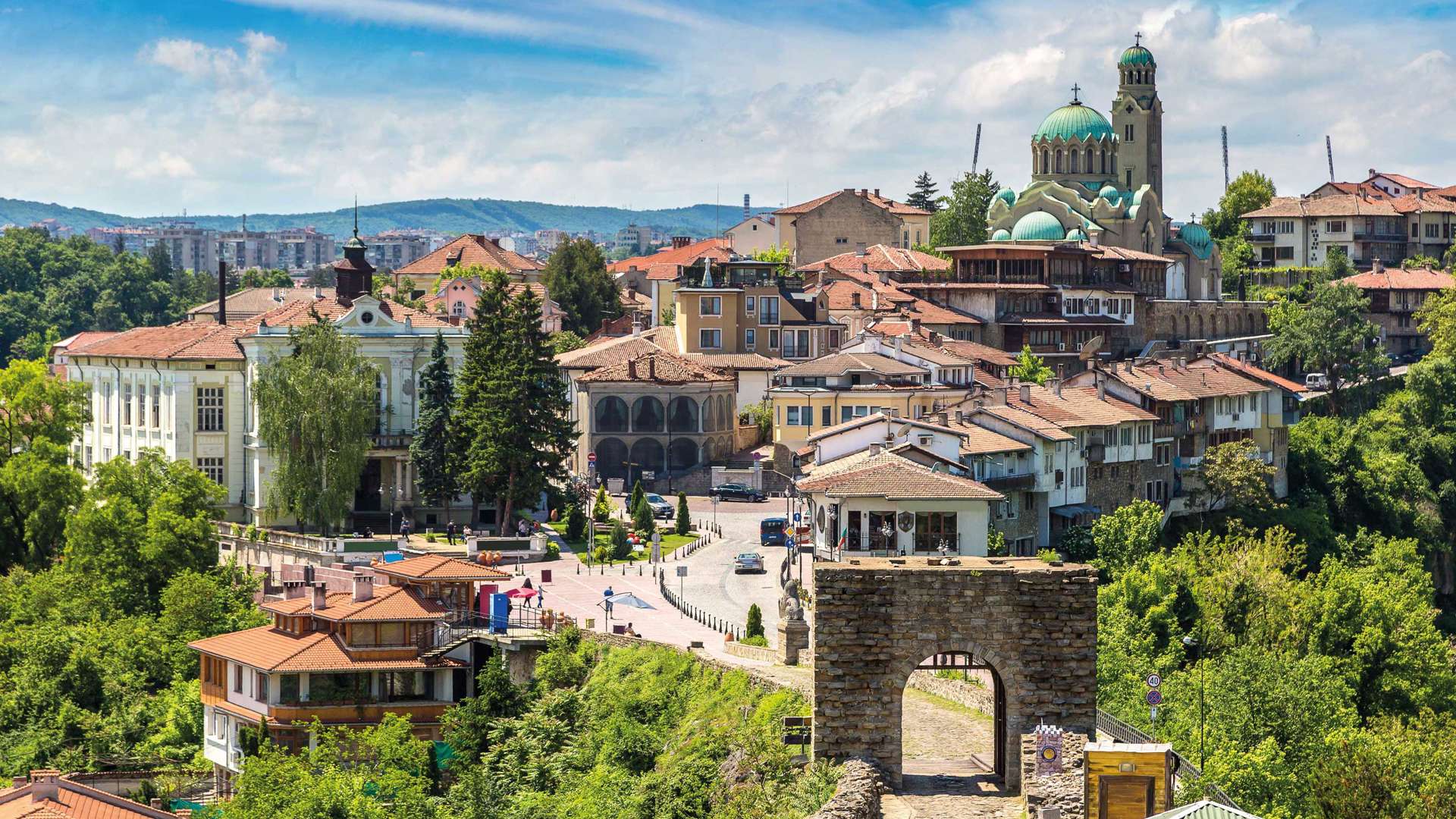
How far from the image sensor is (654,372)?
88250 millimetres

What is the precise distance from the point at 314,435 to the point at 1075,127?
2305 inches

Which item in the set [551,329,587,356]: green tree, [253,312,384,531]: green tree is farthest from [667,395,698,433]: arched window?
[253,312,384,531]: green tree

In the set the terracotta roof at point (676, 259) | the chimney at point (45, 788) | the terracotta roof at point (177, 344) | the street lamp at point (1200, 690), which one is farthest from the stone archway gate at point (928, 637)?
the terracotta roof at point (676, 259)

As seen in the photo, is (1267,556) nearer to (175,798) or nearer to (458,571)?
(458,571)

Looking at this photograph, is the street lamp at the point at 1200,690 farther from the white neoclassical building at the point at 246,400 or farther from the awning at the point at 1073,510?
the white neoclassical building at the point at 246,400

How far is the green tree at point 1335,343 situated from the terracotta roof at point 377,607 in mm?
56544

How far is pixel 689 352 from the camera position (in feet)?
314

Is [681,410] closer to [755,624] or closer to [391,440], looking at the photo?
[391,440]

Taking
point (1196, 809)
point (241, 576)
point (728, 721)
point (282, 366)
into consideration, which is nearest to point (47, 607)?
point (241, 576)

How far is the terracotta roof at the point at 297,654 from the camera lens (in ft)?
167

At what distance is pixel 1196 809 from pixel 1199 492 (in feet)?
195

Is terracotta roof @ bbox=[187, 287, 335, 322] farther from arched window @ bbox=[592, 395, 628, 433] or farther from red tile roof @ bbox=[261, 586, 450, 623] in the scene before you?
red tile roof @ bbox=[261, 586, 450, 623]

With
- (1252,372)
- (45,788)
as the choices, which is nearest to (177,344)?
(45,788)

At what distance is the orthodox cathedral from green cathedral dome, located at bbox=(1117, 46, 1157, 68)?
0.13ft
